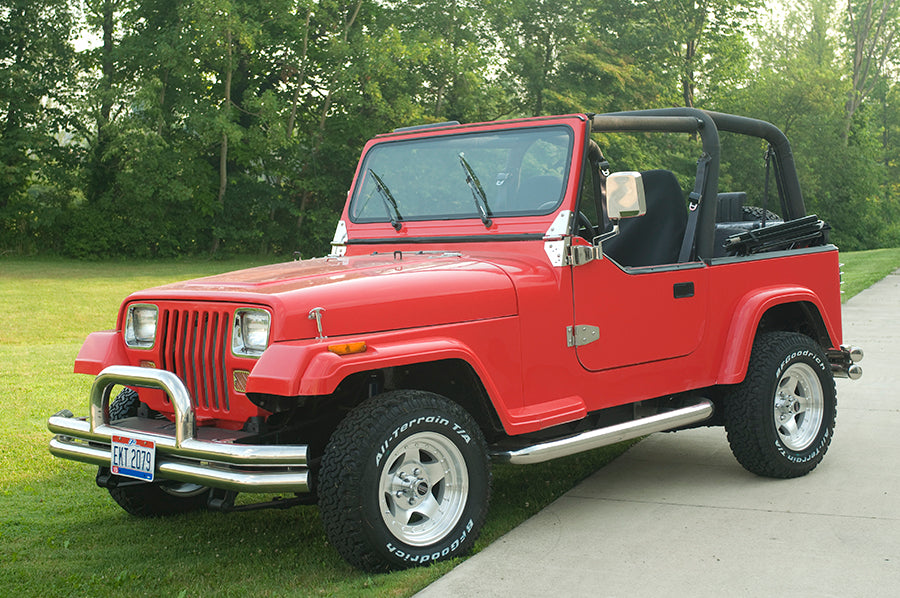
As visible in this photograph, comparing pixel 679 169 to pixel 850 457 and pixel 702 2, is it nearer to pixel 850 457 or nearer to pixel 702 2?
pixel 702 2

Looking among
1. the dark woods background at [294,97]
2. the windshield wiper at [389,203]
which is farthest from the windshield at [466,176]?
the dark woods background at [294,97]

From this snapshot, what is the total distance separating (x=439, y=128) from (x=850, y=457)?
3.32m

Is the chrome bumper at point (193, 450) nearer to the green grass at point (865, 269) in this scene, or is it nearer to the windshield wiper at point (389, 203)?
the windshield wiper at point (389, 203)

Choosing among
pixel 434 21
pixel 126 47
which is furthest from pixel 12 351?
pixel 434 21

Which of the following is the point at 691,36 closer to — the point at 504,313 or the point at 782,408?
the point at 782,408

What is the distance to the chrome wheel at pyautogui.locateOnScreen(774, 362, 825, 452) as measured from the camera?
232 inches

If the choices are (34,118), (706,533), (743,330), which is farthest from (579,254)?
(34,118)

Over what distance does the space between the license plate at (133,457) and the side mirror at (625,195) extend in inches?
94.8

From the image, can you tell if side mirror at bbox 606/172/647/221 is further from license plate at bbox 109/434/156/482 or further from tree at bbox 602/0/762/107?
tree at bbox 602/0/762/107

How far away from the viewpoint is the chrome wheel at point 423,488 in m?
4.18

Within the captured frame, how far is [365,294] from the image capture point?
418 cm

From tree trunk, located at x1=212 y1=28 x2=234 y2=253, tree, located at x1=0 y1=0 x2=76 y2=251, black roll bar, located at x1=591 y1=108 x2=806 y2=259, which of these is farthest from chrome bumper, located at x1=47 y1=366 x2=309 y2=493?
tree trunk, located at x1=212 y1=28 x2=234 y2=253

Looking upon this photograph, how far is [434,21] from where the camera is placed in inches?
1671

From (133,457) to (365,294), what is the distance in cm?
121
